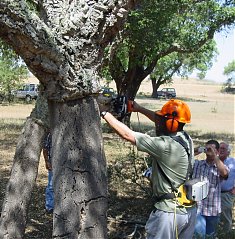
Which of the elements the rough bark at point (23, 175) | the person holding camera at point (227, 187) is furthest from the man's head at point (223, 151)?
the rough bark at point (23, 175)

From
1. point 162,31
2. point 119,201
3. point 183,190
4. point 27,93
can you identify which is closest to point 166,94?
point 27,93

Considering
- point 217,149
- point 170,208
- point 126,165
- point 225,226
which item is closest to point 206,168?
point 217,149

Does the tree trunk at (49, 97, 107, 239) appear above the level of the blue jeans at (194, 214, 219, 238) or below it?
above

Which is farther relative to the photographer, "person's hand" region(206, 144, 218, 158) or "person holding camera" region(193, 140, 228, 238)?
"person holding camera" region(193, 140, 228, 238)

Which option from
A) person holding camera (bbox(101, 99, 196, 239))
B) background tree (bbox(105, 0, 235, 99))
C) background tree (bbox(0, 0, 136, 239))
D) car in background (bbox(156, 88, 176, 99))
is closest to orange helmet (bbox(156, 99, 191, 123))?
person holding camera (bbox(101, 99, 196, 239))

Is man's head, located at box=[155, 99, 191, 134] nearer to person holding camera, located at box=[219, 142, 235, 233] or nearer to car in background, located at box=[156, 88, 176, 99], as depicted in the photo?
person holding camera, located at box=[219, 142, 235, 233]

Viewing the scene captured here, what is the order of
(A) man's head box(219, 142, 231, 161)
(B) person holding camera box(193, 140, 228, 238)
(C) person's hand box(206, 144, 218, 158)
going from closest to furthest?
(C) person's hand box(206, 144, 218, 158)
(B) person holding camera box(193, 140, 228, 238)
(A) man's head box(219, 142, 231, 161)

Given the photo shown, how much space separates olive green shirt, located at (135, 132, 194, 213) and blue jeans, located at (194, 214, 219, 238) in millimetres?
1637

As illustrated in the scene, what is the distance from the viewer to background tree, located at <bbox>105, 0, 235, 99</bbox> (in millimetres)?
12672

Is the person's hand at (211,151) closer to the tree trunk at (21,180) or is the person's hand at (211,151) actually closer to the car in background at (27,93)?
the tree trunk at (21,180)

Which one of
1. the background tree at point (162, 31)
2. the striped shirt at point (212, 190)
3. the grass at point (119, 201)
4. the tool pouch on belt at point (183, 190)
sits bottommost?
the grass at point (119, 201)

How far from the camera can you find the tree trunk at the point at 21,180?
4.54 m

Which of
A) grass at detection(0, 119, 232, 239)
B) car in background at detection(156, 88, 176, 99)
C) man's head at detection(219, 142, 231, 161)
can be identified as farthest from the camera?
car in background at detection(156, 88, 176, 99)

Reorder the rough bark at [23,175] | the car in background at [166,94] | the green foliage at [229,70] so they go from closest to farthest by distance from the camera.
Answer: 1. the rough bark at [23,175]
2. the car in background at [166,94]
3. the green foliage at [229,70]
